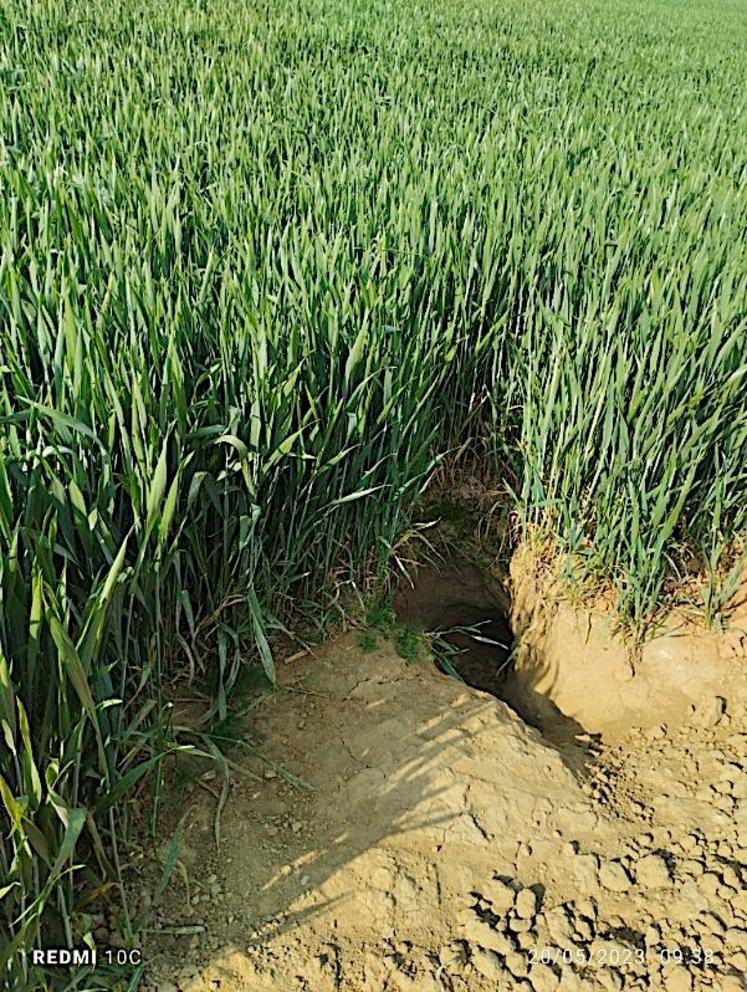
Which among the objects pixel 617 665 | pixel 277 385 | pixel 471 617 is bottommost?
pixel 471 617

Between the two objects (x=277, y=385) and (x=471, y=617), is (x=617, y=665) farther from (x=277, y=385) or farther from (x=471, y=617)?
(x=277, y=385)

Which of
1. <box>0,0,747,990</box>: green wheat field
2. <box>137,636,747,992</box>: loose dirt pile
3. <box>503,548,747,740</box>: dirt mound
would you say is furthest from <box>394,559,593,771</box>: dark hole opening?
<box>137,636,747,992</box>: loose dirt pile

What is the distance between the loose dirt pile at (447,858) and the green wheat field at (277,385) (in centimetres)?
18

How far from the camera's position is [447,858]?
1.46 m

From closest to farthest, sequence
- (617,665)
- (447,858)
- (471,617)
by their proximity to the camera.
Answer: (447,858) → (617,665) → (471,617)

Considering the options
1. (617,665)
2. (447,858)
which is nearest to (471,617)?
(617,665)

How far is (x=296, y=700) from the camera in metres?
1.74

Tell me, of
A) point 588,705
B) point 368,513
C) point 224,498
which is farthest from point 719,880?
point 224,498

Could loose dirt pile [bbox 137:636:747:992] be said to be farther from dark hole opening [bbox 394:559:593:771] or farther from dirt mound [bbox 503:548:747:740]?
dark hole opening [bbox 394:559:593:771]

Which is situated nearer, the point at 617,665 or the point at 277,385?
the point at 277,385

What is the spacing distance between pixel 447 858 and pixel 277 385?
0.87 metres

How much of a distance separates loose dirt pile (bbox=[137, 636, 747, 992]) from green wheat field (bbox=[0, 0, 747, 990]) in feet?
0.59

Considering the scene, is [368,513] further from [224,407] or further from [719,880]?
[719,880]

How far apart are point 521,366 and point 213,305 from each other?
2.68 feet
